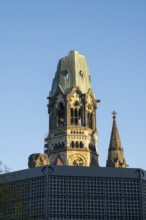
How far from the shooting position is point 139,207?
79.9 meters

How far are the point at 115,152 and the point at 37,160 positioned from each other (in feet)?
54.9

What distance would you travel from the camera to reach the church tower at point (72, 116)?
105688 mm

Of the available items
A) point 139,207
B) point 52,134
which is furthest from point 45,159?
point 139,207

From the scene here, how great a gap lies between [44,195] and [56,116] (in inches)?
1368

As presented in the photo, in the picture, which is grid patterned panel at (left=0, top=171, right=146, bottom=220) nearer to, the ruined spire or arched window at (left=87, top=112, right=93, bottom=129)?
the ruined spire

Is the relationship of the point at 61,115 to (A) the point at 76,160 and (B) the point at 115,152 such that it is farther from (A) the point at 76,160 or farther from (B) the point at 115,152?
(B) the point at 115,152

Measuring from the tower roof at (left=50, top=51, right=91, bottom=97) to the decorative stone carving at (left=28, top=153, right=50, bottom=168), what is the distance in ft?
53.3

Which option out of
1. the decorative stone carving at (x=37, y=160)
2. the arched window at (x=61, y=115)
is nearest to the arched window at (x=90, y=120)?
the arched window at (x=61, y=115)

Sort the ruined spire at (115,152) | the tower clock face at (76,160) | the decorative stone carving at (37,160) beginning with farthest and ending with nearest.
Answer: the ruined spire at (115,152), the tower clock face at (76,160), the decorative stone carving at (37,160)

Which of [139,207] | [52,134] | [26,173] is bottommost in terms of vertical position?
[139,207]

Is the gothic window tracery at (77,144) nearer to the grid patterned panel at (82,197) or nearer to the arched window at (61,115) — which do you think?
the arched window at (61,115)

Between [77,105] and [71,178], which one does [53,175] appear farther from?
[77,105]

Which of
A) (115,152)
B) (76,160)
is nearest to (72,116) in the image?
(76,160)

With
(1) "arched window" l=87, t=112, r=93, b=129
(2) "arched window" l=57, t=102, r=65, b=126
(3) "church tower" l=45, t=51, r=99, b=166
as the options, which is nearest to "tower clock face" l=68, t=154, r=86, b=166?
(3) "church tower" l=45, t=51, r=99, b=166
